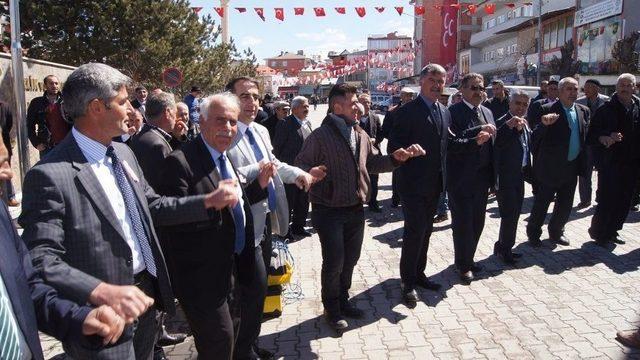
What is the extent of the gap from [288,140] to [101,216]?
533 cm

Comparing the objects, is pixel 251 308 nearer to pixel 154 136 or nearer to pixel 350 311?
pixel 350 311

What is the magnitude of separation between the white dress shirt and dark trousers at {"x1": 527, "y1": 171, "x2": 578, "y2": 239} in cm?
546

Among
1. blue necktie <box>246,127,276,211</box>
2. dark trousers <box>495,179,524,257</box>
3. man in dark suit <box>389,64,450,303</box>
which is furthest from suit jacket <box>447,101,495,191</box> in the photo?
blue necktie <box>246,127,276,211</box>

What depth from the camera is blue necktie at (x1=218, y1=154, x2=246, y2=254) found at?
3108 millimetres

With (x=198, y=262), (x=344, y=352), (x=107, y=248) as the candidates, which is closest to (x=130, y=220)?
(x=107, y=248)

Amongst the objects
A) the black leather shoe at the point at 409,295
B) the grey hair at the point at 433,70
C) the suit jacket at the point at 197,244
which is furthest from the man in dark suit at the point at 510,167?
the suit jacket at the point at 197,244

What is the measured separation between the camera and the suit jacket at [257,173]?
3609 millimetres

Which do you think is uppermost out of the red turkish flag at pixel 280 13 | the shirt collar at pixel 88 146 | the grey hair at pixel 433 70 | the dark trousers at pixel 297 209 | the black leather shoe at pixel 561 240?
the red turkish flag at pixel 280 13

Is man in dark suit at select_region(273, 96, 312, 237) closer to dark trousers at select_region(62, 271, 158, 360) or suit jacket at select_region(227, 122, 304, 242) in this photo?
suit jacket at select_region(227, 122, 304, 242)

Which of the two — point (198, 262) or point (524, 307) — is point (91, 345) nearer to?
point (198, 262)

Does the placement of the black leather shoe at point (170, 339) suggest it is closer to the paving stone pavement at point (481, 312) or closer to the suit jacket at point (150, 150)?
the paving stone pavement at point (481, 312)

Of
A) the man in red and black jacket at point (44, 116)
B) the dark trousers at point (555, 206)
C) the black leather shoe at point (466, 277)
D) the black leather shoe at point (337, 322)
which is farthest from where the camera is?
the man in red and black jacket at point (44, 116)

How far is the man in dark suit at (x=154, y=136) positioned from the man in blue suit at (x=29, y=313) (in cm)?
125

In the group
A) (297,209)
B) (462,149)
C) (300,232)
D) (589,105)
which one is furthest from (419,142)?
(589,105)
